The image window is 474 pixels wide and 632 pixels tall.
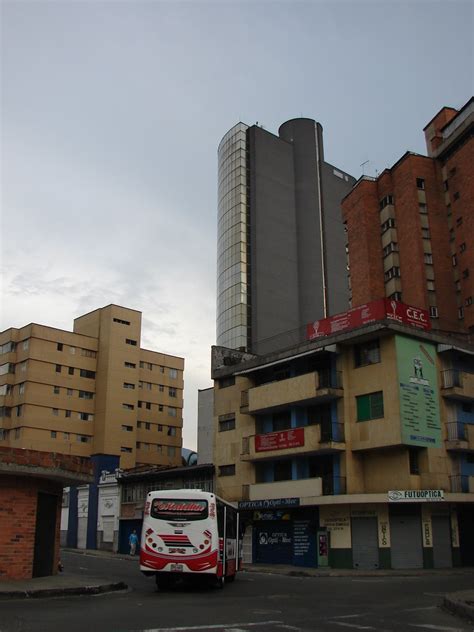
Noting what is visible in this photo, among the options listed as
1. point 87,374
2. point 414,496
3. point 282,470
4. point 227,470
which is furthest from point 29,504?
point 87,374

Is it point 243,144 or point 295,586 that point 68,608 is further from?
point 243,144

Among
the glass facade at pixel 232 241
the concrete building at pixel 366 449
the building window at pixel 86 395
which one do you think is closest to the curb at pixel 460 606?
the concrete building at pixel 366 449

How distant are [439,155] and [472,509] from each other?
3836 centimetres

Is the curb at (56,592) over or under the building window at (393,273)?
under

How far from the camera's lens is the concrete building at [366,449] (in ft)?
115

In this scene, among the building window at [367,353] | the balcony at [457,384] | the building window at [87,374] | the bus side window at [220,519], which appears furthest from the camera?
the building window at [87,374]

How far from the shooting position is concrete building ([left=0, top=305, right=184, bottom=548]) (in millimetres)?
77875

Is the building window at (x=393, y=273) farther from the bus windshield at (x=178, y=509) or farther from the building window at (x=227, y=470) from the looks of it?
the bus windshield at (x=178, y=509)

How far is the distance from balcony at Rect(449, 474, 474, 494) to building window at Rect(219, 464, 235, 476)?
14884mm

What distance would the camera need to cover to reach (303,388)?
3931 centimetres

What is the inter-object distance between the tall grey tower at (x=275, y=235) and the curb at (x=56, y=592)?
77.7 m

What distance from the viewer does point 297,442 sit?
1528 inches

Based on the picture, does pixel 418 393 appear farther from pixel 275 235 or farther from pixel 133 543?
pixel 275 235

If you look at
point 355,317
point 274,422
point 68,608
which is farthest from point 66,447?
point 68,608
